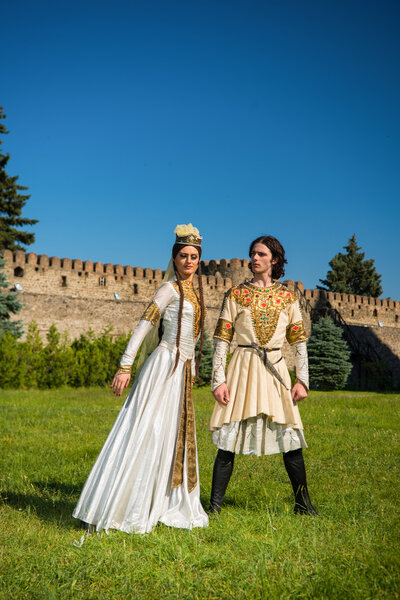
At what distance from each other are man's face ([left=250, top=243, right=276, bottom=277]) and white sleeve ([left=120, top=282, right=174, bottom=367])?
27.6 inches

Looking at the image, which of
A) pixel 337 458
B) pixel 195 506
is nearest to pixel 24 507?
pixel 195 506

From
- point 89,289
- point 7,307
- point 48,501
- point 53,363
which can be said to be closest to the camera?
point 48,501

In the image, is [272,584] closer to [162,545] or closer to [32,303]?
[162,545]

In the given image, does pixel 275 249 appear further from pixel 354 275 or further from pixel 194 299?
pixel 354 275

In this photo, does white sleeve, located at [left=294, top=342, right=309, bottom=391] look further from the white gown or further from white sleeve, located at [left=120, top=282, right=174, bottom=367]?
white sleeve, located at [left=120, top=282, right=174, bottom=367]

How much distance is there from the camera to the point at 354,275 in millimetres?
40062

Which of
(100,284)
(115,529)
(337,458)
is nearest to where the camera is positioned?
(115,529)

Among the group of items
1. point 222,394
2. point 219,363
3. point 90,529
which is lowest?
point 90,529

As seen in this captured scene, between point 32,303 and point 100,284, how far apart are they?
313 centimetres

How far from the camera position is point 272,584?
8.08 feet

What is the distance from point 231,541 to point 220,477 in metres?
0.70

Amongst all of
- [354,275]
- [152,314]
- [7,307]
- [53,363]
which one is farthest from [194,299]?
[354,275]

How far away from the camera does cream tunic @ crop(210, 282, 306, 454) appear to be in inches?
145

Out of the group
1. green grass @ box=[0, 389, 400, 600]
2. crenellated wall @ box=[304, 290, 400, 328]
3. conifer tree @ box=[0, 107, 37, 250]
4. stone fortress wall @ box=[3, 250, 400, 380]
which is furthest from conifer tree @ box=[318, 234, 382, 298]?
green grass @ box=[0, 389, 400, 600]
